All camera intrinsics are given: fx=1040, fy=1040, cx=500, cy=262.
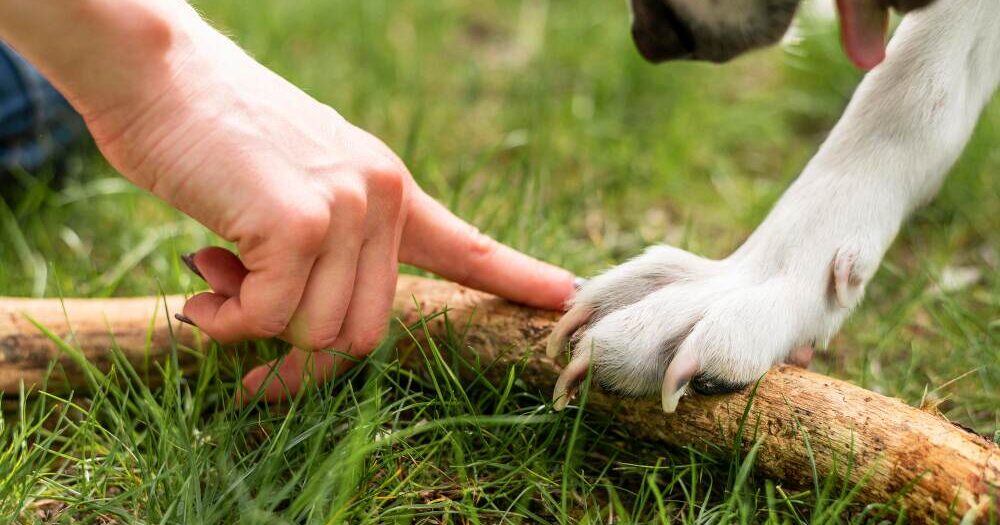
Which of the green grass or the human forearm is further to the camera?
the green grass

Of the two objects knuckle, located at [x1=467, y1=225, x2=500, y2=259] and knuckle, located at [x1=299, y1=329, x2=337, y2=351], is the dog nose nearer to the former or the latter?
knuckle, located at [x1=467, y1=225, x2=500, y2=259]

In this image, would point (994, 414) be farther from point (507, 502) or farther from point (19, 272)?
point (19, 272)

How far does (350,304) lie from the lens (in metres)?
1.66

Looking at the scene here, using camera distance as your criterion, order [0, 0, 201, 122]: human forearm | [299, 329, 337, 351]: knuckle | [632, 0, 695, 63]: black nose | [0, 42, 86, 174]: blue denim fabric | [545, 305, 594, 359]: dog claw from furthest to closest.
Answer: [0, 42, 86, 174]: blue denim fabric, [632, 0, 695, 63]: black nose, [545, 305, 594, 359]: dog claw, [299, 329, 337, 351]: knuckle, [0, 0, 201, 122]: human forearm

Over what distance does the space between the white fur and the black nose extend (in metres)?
0.33

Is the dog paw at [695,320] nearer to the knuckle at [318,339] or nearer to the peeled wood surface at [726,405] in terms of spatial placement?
the peeled wood surface at [726,405]

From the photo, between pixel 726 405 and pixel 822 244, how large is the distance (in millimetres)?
363

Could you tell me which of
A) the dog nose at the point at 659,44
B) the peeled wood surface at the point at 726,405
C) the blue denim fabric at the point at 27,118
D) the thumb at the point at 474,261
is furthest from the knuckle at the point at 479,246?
the blue denim fabric at the point at 27,118

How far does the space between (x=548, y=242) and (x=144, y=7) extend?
47.8 inches

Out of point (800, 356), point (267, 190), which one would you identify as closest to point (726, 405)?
point (800, 356)

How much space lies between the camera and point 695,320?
1.70m

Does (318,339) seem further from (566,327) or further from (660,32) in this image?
(660,32)

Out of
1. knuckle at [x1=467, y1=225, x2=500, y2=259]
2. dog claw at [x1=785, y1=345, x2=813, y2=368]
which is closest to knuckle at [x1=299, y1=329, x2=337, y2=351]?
knuckle at [x1=467, y1=225, x2=500, y2=259]

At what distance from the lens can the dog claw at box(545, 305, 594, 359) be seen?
1.74 meters
